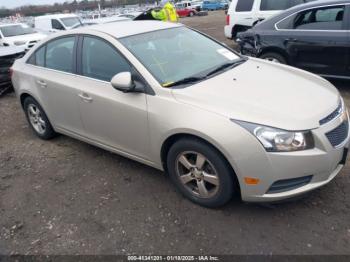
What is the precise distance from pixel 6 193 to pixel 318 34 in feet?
17.3

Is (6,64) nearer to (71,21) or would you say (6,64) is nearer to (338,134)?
(338,134)

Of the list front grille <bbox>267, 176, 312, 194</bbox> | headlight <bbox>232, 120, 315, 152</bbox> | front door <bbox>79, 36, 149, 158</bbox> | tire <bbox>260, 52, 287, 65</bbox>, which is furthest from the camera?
tire <bbox>260, 52, 287, 65</bbox>

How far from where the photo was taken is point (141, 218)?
311cm

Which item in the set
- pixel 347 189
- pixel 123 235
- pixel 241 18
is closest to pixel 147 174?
pixel 123 235

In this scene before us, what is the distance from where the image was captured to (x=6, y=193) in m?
3.75

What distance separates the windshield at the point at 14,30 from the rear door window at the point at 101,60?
11.5 m

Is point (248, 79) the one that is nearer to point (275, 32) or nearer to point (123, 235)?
point (123, 235)

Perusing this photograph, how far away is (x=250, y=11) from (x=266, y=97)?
7360 mm

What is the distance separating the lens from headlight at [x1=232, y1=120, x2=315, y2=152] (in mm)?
2547

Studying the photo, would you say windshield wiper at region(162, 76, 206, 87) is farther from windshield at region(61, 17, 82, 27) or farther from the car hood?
windshield at region(61, 17, 82, 27)

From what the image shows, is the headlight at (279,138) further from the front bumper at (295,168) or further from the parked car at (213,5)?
the parked car at (213,5)

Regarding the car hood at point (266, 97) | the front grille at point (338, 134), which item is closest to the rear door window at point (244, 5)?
the car hood at point (266, 97)

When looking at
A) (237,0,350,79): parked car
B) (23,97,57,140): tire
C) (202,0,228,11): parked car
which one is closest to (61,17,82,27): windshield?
(237,0,350,79): parked car

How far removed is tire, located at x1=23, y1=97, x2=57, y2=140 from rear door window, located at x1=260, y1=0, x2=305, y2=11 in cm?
697
